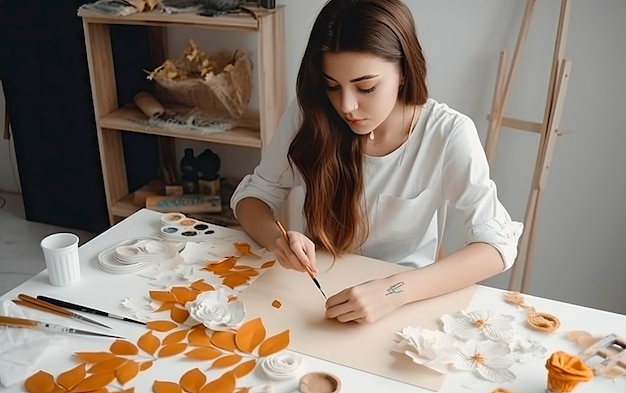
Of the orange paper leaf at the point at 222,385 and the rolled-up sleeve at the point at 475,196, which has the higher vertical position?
the rolled-up sleeve at the point at 475,196

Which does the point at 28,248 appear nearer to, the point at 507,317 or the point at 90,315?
the point at 90,315

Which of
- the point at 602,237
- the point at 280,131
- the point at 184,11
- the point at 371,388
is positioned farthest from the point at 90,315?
the point at 602,237

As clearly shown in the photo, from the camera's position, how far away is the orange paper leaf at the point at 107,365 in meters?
0.98

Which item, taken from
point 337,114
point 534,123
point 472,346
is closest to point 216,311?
point 472,346

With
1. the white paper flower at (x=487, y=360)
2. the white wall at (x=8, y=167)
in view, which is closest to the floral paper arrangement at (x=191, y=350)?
the white paper flower at (x=487, y=360)

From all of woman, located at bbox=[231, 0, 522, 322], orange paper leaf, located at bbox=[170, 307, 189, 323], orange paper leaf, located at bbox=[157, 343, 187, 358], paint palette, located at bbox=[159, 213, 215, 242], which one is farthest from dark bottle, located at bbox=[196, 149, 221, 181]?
orange paper leaf, located at bbox=[157, 343, 187, 358]

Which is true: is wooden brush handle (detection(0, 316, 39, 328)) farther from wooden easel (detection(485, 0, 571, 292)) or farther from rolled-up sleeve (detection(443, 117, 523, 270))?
wooden easel (detection(485, 0, 571, 292))

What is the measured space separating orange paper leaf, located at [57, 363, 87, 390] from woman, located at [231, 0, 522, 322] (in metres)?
0.41

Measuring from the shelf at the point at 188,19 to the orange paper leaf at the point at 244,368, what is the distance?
1324mm

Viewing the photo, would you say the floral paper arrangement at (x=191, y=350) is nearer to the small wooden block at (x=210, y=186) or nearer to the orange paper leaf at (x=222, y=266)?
the orange paper leaf at (x=222, y=266)

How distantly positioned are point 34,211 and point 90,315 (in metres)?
1.94

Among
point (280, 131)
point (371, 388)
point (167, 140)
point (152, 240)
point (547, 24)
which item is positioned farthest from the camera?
point (167, 140)

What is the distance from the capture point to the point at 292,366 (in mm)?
978

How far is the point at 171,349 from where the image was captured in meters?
1.03
